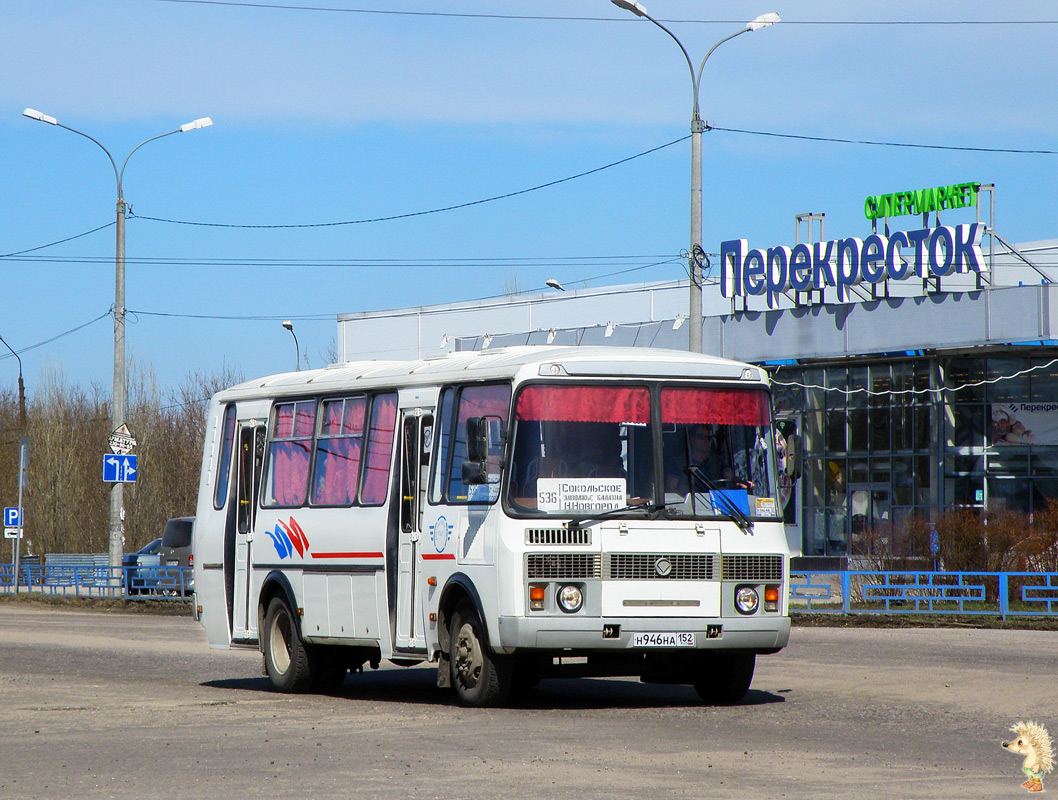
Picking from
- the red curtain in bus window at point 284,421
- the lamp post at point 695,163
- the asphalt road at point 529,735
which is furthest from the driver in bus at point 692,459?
the lamp post at point 695,163

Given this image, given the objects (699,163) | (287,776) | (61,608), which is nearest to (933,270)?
(699,163)

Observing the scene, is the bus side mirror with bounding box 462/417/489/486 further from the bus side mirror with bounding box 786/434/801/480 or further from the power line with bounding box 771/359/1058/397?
the power line with bounding box 771/359/1058/397

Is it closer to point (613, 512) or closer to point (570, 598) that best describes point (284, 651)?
point (570, 598)

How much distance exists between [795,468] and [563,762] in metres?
4.72

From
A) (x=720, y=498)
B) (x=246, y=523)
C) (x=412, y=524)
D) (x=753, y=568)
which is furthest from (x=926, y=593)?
(x=412, y=524)

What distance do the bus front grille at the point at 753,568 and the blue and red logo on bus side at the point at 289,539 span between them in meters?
4.25

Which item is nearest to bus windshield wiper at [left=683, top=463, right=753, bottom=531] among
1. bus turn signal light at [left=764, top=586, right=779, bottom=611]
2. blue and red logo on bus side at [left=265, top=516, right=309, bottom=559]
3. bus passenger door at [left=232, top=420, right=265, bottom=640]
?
bus turn signal light at [left=764, top=586, right=779, bottom=611]

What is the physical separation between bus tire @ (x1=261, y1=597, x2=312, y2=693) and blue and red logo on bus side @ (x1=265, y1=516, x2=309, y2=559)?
0.47 m

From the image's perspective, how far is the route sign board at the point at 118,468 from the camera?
3400 cm

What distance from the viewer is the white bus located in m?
12.7

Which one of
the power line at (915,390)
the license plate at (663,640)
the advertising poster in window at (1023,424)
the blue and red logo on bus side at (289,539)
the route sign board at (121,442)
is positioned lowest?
the license plate at (663,640)

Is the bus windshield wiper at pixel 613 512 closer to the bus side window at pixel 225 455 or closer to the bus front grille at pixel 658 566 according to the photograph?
the bus front grille at pixel 658 566

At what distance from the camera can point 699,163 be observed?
25812 mm

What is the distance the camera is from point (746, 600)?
13164mm
